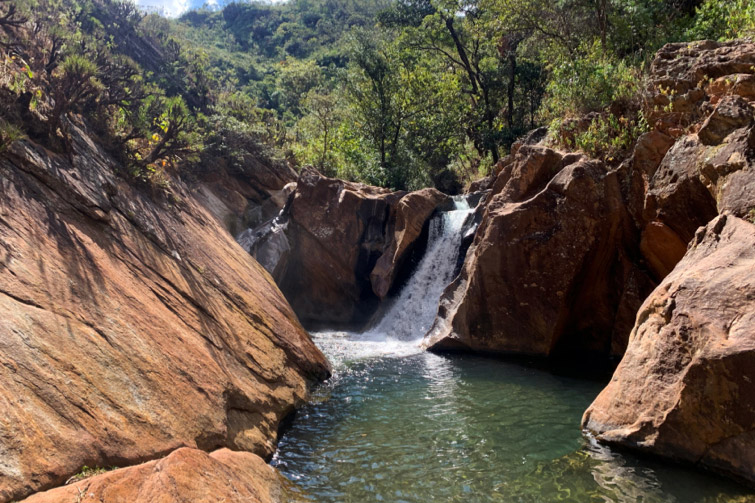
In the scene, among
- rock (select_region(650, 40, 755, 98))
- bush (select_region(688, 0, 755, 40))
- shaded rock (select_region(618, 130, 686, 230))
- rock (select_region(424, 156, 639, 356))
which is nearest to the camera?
rock (select_region(650, 40, 755, 98))

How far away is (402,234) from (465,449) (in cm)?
1107

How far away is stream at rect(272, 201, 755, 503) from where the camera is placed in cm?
582

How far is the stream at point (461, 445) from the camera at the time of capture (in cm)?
582

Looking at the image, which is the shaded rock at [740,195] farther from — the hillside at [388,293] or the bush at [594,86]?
the bush at [594,86]

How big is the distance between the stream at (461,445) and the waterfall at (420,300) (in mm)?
2972

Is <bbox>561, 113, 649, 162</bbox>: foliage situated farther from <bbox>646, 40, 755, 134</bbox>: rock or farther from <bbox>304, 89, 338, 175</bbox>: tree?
<bbox>304, 89, 338, 175</bbox>: tree

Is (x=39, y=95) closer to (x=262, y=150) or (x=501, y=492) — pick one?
(x=501, y=492)

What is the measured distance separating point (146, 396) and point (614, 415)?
6.39 m

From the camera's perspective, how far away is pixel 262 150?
915 inches

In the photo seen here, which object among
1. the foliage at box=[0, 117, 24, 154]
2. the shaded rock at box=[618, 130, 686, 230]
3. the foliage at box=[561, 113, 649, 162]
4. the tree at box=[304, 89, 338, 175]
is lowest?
the foliage at box=[0, 117, 24, 154]

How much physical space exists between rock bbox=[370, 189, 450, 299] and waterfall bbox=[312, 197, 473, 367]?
1.75 feet

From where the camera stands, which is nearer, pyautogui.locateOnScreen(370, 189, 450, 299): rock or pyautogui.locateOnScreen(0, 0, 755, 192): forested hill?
pyautogui.locateOnScreen(0, 0, 755, 192): forested hill

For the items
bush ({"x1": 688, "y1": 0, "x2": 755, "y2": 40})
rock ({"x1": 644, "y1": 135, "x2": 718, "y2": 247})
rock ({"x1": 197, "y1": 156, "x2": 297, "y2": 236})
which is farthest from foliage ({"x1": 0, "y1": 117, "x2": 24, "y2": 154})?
bush ({"x1": 688, "y1": 0, "x2": 755, "y2": 40})

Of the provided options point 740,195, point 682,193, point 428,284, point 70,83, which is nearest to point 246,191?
point 428,284
